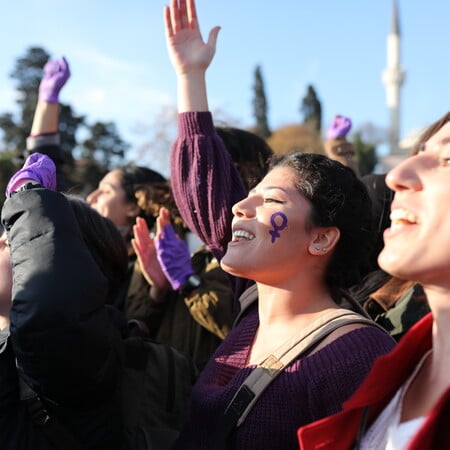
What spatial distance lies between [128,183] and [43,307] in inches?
92.8

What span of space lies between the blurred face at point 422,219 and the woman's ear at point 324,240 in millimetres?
674

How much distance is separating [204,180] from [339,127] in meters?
1.84

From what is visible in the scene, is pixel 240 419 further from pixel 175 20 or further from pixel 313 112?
pixel 313 112

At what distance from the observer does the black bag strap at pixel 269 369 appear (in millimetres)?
1570

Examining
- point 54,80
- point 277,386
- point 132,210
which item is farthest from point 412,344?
point 54,80

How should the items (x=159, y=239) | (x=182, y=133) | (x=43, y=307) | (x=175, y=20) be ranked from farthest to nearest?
(x=159, y=239), (x=175, y=20), (x=182, y=133), (x=43, y=307)

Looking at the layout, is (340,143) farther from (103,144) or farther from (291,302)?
(103,144)

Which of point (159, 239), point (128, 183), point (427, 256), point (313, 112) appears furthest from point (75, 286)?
point (313, 112)

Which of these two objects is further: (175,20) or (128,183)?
(128,183)

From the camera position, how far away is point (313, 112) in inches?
1934

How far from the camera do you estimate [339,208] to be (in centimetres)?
192

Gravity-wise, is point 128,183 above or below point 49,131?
below

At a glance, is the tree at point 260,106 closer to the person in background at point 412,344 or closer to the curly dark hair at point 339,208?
the curly dark hair at point 339,208

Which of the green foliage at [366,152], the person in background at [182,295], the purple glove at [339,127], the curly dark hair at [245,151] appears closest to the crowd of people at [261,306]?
the person in background at [182,295]
